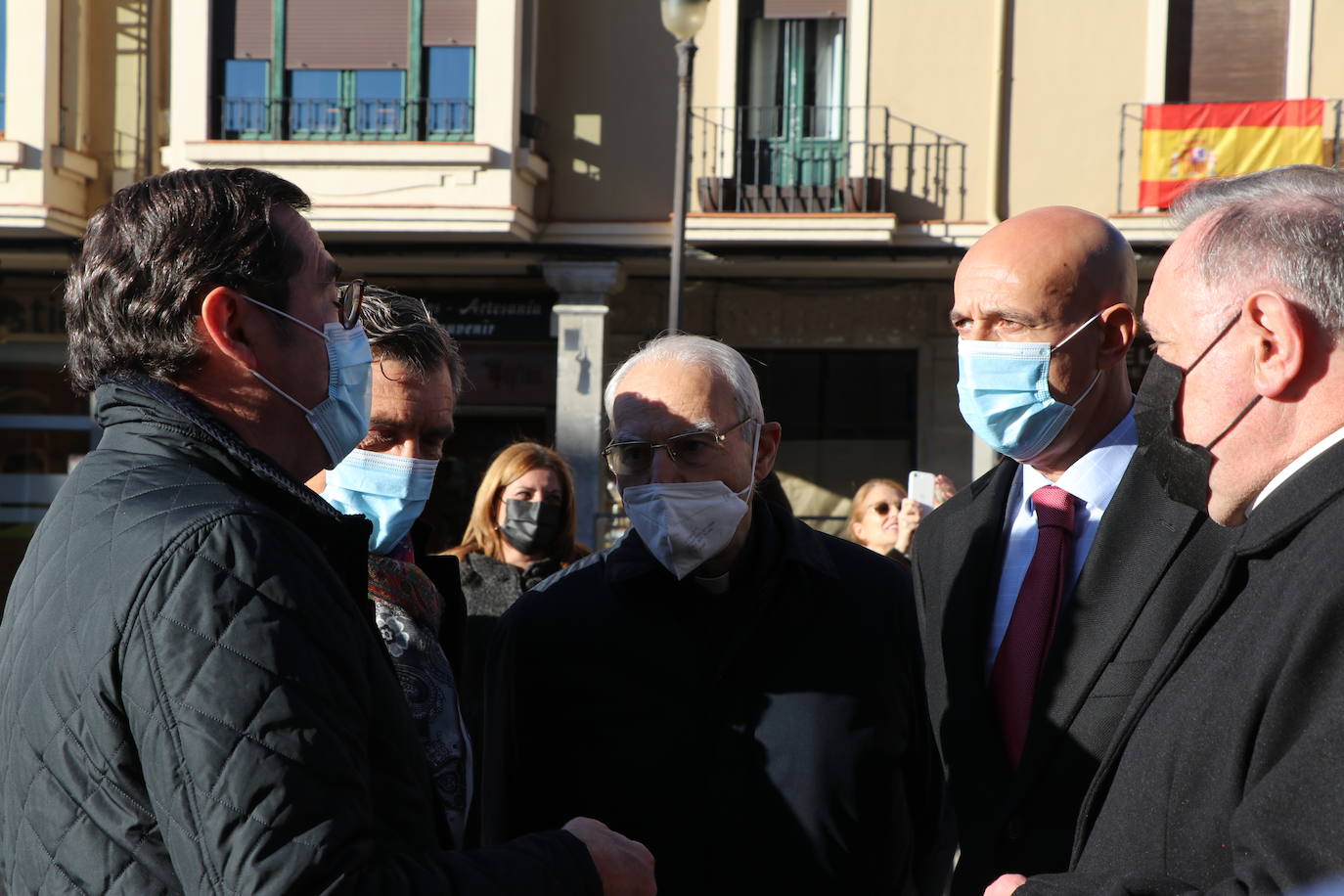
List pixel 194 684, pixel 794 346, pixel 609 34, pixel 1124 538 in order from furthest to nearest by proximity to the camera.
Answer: pixel 794 346, pixel 609 34, pixel 1124 538, pixel 194 684

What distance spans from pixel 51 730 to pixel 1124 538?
6.44 ft

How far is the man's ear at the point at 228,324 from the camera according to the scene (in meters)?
1.94

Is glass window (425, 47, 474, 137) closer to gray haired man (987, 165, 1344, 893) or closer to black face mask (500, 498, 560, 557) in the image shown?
black face mask (500, 498, 560, 557)

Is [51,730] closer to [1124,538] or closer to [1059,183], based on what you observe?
[1124,538]

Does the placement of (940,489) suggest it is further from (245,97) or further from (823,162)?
(245,97)

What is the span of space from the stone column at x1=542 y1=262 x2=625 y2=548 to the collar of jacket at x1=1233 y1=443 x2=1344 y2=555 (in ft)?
37.6

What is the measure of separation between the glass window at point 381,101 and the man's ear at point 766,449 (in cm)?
1048

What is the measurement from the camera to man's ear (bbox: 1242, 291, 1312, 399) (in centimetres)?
184

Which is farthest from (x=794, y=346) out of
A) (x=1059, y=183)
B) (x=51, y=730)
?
(x=51, y=730)

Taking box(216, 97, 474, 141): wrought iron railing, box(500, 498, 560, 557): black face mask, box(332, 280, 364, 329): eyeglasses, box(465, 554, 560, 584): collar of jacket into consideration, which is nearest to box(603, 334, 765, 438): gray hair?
box(332, 280, 364, 329): eyeglasses

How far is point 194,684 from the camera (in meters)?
1.59

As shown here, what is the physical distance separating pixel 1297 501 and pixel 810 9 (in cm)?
1218

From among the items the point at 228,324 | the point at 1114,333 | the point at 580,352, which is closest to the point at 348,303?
the point at 228,324

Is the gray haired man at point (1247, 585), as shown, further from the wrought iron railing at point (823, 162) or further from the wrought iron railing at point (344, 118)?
the wrought iron railing at point (344, 118)
